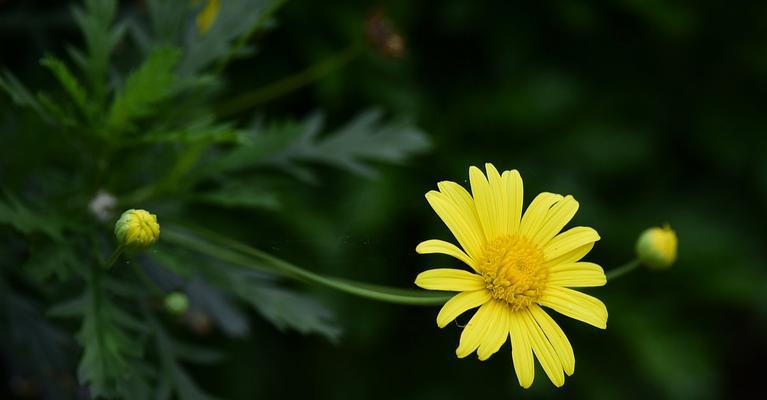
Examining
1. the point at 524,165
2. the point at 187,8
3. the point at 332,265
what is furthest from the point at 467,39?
the point at 187,8

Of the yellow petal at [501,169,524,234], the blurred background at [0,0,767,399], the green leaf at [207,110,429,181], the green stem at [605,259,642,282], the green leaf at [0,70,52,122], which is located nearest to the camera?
the yellow petal at [501,169,524,234]

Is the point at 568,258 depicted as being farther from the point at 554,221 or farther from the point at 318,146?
the point at 318,146

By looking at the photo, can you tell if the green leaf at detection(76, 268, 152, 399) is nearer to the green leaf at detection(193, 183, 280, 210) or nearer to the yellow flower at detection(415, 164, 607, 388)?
the green leaf at detection(193, 183, 280, 210)

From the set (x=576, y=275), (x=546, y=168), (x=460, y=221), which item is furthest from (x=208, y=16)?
(x=546, y=168)

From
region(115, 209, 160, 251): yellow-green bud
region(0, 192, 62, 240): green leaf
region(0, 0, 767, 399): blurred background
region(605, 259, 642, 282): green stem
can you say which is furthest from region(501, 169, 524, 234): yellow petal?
region(0, 0, 767, 399): blurred background

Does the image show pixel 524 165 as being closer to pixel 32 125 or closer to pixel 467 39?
pixel 467 39
